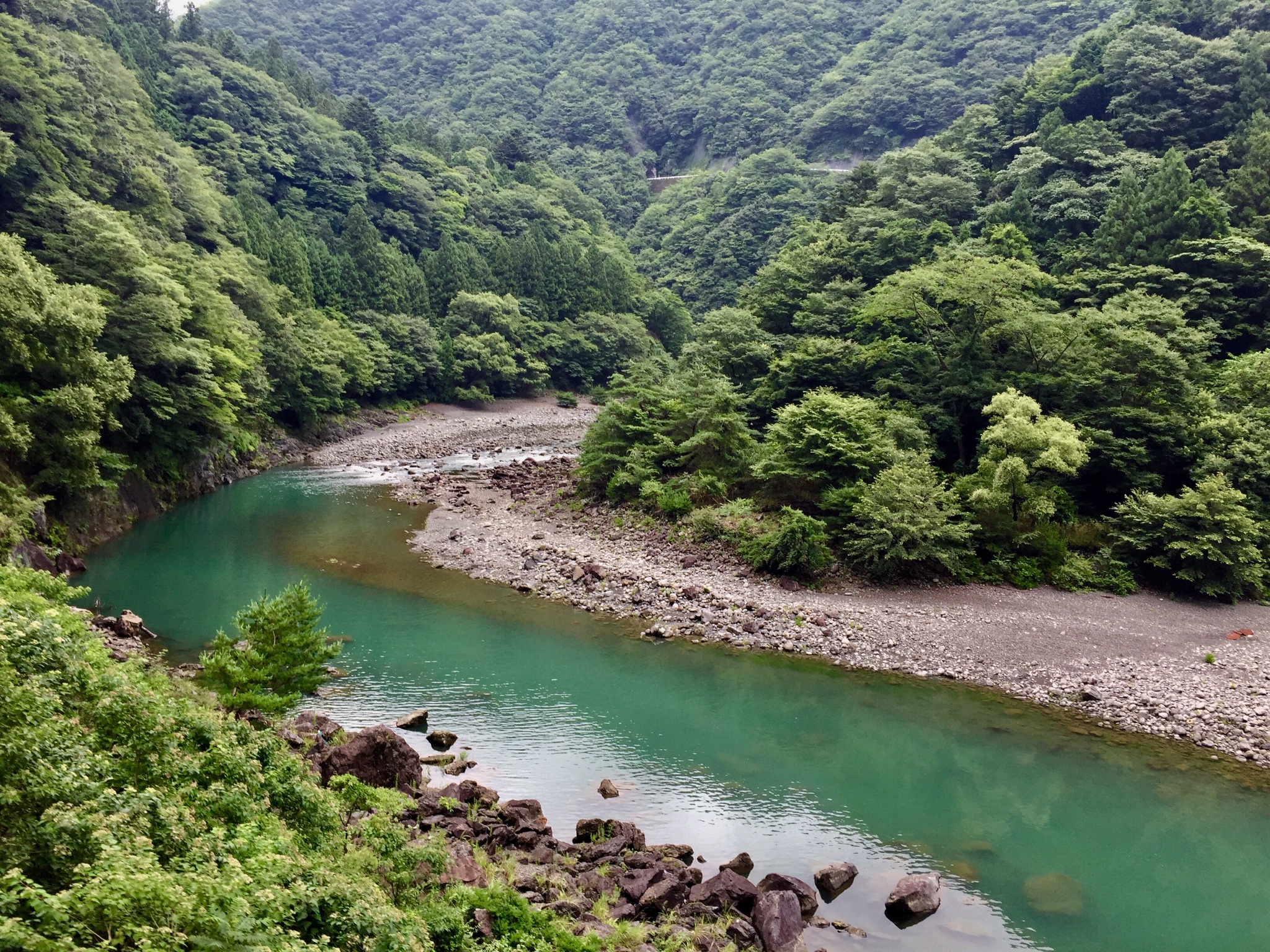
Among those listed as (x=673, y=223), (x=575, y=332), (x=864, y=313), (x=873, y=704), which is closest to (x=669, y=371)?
(x=864, y=313)

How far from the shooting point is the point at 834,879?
1116 centimetres

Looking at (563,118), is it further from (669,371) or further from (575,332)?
(669,371)

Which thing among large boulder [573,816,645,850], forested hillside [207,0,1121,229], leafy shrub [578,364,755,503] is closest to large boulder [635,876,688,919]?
large boulder [573,816,645,850]

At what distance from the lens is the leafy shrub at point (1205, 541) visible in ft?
69.1

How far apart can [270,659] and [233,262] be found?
1514 inches

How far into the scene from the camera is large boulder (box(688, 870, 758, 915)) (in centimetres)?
1030

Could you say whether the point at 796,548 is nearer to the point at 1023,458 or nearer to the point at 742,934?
the point at 1023,458

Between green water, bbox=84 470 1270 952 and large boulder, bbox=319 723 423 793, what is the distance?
1.72 metres

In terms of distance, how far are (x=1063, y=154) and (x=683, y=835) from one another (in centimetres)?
3976

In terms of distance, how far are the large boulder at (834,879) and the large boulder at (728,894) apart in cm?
125

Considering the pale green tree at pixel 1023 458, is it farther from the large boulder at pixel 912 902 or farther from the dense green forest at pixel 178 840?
the dense green forest at pixel 178 840

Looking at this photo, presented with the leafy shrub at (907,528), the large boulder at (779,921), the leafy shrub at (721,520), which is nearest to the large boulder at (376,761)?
the large boulder at (779,921)

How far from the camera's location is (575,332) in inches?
2813

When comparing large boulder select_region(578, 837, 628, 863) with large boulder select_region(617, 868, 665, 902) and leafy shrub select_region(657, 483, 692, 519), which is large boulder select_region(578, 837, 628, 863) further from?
leafy shrub select_region(657, 483, 692, 519)
